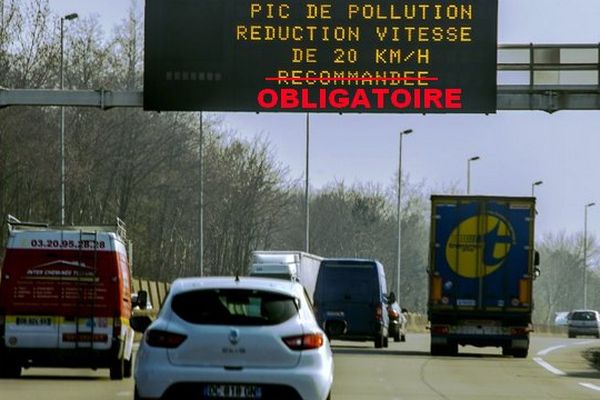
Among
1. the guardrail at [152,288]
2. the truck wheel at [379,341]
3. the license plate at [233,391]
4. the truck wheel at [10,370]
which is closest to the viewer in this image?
the license plate at [233,391]

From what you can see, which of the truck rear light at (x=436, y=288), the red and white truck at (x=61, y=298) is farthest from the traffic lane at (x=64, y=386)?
the truck rear light at (x=436, y=288)

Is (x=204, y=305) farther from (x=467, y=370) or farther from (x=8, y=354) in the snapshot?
(x=467, y=370)

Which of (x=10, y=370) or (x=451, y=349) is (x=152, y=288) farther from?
(x=10, y=370)

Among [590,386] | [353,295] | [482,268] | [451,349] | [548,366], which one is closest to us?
[590,386]

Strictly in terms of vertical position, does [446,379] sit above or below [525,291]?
below

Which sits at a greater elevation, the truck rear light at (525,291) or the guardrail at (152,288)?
the truck rear light at (525,291)

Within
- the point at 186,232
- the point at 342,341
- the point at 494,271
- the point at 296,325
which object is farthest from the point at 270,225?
the point at 296,325

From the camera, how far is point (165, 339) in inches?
656

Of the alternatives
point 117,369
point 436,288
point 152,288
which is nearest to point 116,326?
point 117,369

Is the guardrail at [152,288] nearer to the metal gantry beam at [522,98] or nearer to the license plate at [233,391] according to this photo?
the metal gantry beam at [522,98]

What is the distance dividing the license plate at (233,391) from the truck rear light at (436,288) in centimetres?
2436

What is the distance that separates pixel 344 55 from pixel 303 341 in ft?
64.3

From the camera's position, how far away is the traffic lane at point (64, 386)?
23.5 m

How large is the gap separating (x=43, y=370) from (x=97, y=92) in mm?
9302
